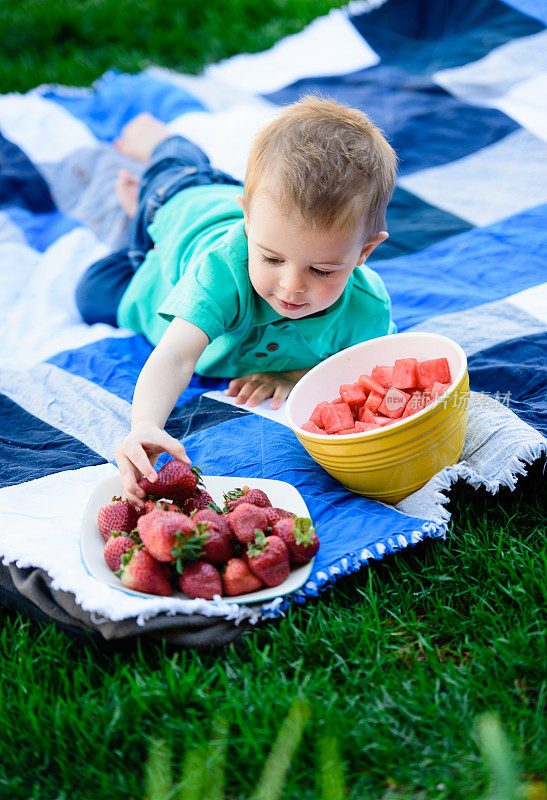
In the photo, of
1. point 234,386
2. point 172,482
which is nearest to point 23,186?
point 234,386

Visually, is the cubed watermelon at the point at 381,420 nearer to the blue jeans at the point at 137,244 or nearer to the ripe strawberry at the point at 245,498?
the ripe strawberry at the point at 245,498

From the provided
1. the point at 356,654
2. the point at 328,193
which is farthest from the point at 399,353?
the point at 356,654

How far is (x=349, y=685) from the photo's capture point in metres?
1.29

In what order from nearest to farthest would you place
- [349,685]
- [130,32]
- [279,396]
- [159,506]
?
1. [349,685]
2. [159,506]
3. [279,396]
4. [130,32]

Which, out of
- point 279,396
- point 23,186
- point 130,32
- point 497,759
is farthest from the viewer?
point 130,32

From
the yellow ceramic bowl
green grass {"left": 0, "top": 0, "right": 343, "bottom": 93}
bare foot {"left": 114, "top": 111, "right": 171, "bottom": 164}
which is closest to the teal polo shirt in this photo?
the yellow ceramic bowl

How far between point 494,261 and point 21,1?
3.79m

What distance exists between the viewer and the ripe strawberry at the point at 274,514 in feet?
4.70

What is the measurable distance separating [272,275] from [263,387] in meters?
0.44

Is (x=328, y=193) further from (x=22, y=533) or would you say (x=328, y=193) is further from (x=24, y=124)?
(x=24, y=124)

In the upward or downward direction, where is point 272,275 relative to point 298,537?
upward

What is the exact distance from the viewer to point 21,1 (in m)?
4.79

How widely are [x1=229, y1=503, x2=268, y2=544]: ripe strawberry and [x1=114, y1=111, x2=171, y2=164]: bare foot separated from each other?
7.57ft

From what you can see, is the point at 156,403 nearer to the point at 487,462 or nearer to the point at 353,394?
the point at 353,394
